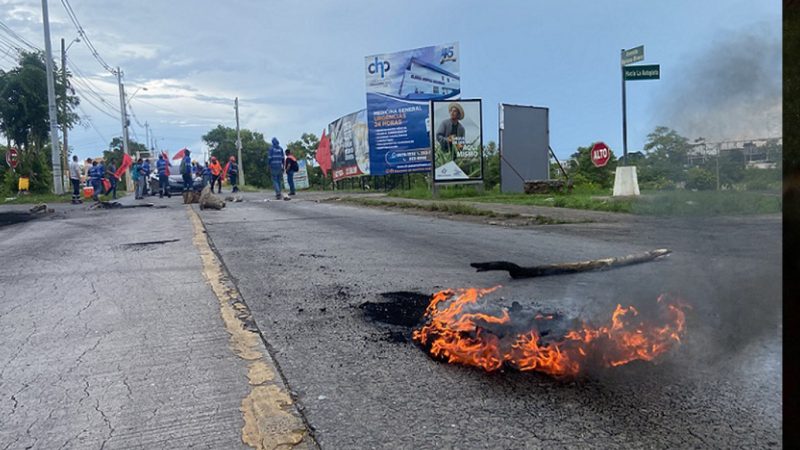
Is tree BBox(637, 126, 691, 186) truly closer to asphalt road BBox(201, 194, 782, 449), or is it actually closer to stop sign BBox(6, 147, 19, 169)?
asphalt road BBox(201, 194, 782, 449)

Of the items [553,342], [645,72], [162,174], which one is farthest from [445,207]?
[162,174]

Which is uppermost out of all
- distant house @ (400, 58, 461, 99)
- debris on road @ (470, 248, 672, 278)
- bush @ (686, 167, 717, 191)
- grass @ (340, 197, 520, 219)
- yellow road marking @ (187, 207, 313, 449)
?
distant house @ (400, 58, 461, 99)

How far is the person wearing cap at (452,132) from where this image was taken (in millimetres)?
20312

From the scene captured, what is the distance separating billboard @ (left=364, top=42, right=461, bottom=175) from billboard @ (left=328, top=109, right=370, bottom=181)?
4.55 feet

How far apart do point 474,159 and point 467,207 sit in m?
7.20

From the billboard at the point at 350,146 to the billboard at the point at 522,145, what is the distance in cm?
851

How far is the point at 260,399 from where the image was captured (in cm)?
301

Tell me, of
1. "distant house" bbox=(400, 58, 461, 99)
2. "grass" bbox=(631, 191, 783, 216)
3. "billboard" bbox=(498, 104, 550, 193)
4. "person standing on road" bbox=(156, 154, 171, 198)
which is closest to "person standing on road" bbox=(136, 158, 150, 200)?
"person standing on road" bbox=(156, 154, 171, 198)

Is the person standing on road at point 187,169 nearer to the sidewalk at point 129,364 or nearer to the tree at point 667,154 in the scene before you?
the sidewalk at point 129,364

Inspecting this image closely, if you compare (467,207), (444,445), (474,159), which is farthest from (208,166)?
(444,445)

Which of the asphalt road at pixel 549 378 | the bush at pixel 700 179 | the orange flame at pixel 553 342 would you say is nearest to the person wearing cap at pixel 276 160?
the asphalt road at pixel 549 378

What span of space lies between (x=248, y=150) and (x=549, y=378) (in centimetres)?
7465

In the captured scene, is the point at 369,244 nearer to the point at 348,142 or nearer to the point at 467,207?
the point at 467,207

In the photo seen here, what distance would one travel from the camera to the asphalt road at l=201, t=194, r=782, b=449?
2.57 metres
